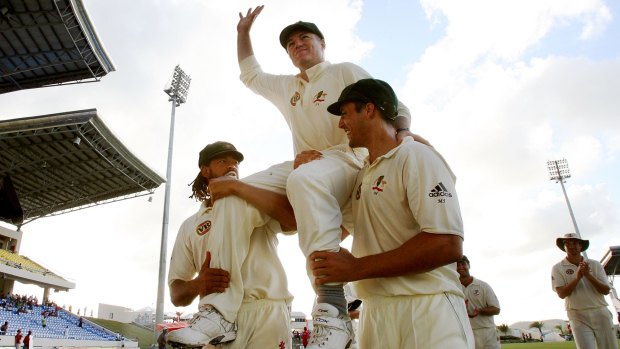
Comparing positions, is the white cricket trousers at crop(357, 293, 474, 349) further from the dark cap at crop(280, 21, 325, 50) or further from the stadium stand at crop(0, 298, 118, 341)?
the stadium stand at crop(0, 298, 118, 341)

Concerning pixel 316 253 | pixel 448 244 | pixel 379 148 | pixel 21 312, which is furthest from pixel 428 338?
pixel 21 312

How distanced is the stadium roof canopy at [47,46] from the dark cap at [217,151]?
18691mm

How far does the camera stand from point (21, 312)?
27.4 meters

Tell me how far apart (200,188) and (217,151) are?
1.51 feet

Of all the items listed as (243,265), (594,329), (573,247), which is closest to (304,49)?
(243,265)

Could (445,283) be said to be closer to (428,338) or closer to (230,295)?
(428,338)

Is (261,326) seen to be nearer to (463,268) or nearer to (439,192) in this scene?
(439,192)

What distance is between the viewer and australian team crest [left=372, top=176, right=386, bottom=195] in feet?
7.18

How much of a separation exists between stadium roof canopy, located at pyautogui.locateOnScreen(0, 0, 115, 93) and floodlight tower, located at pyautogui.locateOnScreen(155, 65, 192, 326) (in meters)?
5.57

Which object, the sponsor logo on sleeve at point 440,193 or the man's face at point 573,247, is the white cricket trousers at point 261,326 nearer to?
the sponsor logo on sleeve at point 440,193

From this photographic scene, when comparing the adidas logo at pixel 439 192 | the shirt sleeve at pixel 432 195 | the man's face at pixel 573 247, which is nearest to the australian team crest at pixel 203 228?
the shirt sleeve at pixel 432 195

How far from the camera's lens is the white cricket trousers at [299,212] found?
217cm

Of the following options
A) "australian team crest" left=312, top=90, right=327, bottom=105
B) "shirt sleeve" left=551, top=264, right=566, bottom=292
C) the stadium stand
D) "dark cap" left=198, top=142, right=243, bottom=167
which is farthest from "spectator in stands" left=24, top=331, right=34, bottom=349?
"australian team crest" left=312, top=90, right=327, bottom=105

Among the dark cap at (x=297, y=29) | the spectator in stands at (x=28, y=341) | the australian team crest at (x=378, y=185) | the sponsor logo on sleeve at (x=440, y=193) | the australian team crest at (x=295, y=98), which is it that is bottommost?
the spectator in stands at (x=28, y=341)
